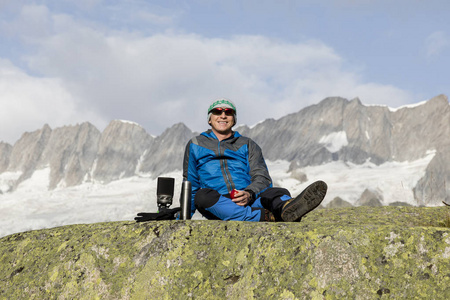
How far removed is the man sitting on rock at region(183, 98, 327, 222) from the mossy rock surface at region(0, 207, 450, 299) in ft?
3.14

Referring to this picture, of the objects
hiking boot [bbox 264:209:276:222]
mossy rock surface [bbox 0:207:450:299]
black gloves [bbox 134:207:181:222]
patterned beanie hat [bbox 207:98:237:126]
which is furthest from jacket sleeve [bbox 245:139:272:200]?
mossy rock surface [bbox 0:207:450:299]

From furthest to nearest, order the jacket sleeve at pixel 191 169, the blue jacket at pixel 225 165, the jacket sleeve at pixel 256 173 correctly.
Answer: the jacket sleeve at pixel 191 169 → the blue jacket at pixel 225 165 → the jacket sleeve at pixel 256 173

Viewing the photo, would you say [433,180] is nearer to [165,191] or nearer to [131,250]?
[165,191]

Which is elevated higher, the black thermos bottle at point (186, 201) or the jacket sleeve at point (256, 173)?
the jacket sleeve at point (256, 173)

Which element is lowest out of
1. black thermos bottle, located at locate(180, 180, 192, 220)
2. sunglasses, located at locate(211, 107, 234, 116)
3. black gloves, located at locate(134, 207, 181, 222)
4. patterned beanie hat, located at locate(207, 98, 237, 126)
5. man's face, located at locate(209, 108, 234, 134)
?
black gloves, located at locate(134, 207, 181, 222)

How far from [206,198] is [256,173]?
1112 millimetres

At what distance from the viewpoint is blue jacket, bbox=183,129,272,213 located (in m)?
6.28

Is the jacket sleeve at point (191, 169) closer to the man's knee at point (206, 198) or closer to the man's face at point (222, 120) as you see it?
the man's face at point (222, 120)

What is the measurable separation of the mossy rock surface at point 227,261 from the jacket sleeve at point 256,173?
1.66 metres

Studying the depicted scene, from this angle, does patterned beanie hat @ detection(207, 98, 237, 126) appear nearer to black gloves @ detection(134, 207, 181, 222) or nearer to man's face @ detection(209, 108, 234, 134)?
man's face @ detection(209, 108, 234, 134)

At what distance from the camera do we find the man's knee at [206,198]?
565cm

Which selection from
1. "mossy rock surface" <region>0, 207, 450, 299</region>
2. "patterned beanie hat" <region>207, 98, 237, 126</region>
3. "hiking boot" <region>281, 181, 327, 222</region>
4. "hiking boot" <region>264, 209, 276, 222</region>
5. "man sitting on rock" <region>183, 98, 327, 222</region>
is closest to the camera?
"mossy rock surface" <region>0, 207, 450, 299</region>

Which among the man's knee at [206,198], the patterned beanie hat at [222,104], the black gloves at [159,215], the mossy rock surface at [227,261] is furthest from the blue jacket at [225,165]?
the mossy rock surface at [227,261]

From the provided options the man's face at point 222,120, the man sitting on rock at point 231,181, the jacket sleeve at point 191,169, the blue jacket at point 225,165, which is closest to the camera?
the man sitting on rock at point 231,181
